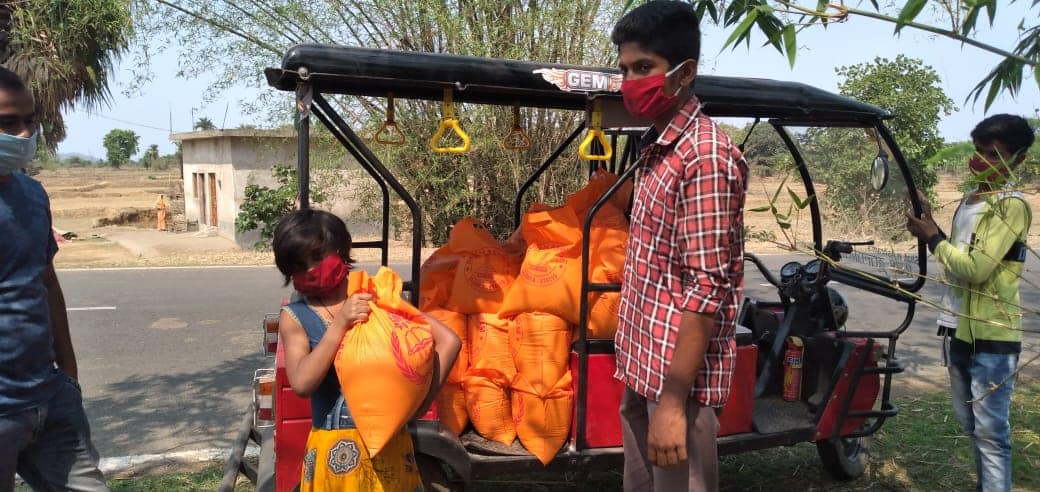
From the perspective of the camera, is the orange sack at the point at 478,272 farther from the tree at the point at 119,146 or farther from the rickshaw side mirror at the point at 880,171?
the tree at the point at 119,146

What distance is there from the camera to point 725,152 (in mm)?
1923

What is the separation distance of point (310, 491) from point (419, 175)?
9169mm

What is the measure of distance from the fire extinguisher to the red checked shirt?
1.99m

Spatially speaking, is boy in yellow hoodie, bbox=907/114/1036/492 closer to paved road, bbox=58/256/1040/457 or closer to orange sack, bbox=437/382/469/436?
orange sack, bbox=437/382/469/436

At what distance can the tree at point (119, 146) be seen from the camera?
70.9 metres

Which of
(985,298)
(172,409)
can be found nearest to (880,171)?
(985,298)

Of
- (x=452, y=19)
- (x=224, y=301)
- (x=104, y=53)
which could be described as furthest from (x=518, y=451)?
(x=104, y=53)

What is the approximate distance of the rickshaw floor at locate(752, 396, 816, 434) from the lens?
3.54 meters

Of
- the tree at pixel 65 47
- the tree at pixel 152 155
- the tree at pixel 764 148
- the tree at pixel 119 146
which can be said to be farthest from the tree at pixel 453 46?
the tree at pixel 119 146

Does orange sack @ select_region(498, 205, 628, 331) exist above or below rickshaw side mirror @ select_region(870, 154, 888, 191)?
below

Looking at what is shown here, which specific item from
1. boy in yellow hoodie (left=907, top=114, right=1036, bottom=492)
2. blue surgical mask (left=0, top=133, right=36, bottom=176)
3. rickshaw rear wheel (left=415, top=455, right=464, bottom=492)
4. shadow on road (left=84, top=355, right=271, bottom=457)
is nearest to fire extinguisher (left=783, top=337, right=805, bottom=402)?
boy in yellow hoodie (left=907, top=114, right=1036, bottom=492)

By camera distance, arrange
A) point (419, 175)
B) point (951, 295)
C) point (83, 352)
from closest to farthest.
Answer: point (951, 295) → point (83, 352) → point (419, 175)

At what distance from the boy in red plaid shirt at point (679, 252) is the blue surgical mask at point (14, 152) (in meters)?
1.76

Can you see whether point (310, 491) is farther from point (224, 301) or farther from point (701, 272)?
point (224, 301)
